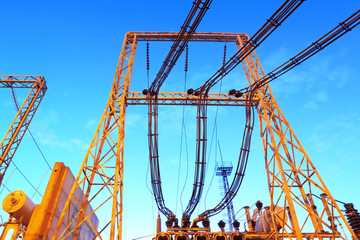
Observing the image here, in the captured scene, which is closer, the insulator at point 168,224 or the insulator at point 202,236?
the insulator at point 202,236

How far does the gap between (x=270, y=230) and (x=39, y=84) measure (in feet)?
86.6

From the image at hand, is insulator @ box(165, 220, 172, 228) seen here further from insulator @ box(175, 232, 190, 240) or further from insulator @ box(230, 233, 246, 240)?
insulator @ box(230, 233, 246, 240)

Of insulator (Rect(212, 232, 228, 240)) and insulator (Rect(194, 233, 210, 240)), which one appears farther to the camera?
insulator (Rect(194, 233, 210, 240))

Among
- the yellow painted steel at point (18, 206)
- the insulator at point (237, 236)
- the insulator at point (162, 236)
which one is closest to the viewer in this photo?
the yellow painted steel at point (18, 206)

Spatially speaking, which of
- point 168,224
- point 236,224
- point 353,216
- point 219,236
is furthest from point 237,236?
point 353,216

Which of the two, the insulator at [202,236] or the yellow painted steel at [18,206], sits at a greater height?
the yellow painted steel at [18,206]

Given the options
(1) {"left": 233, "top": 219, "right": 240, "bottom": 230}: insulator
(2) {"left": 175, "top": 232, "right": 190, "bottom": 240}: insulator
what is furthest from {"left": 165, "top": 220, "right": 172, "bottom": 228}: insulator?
(1) {"left": 233, "top": 219, "right": 240, "bottom": 230}: insulator

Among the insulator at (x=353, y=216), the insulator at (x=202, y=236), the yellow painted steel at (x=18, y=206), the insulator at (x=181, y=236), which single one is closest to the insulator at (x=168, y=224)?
the insulator at (x=181, y=236)

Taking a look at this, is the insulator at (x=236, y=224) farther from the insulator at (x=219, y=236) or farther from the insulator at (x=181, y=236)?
the insulator at (x=181, y=236)

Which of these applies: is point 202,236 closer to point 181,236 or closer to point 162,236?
point 181,236

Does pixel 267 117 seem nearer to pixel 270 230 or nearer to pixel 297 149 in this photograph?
pixel 297 149

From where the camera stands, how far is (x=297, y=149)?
539 inches

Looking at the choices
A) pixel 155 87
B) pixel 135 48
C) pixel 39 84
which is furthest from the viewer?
pixel 39 84

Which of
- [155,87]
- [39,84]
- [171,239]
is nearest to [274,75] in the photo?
[155,87]
